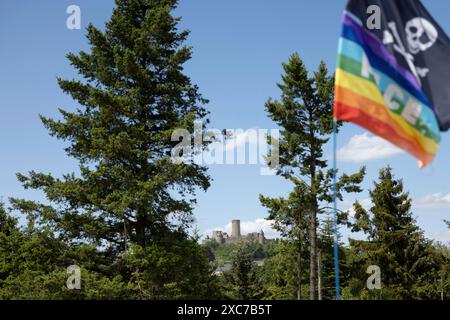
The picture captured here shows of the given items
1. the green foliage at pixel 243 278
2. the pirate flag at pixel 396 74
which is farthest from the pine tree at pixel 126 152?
the green foliage at pixel 243 278

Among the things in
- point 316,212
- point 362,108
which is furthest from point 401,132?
point 316,212

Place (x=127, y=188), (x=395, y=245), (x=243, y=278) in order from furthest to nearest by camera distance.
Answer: (x=243, y=278) < (x=395, y=245) < (x=127, y=188)

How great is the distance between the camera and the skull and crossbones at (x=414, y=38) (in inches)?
294

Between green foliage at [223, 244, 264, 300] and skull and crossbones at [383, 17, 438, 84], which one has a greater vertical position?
skull and crossbones at [383, 17, 438, 84]

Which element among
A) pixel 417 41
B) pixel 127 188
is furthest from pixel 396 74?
pixel 127 188

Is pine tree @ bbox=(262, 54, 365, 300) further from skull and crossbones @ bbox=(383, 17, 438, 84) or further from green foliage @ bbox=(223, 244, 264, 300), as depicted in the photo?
green foliage @ bbox=(223, 244, 264, 300)

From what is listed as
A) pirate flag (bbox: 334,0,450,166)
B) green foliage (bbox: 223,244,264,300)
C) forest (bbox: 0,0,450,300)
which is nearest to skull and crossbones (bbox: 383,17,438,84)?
pirate flag (bbox: 334,0,450,166)

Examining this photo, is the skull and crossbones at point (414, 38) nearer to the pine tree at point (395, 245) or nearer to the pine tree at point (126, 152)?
the pine tree at point (126, 152)

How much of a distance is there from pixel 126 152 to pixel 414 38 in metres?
16.7

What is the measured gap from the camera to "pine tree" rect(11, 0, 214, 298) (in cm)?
2238

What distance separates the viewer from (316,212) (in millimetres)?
29000

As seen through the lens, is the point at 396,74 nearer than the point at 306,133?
Yes

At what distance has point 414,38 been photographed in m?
7.52

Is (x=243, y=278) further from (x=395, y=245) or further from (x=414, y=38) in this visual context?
(x=414, y=38)
